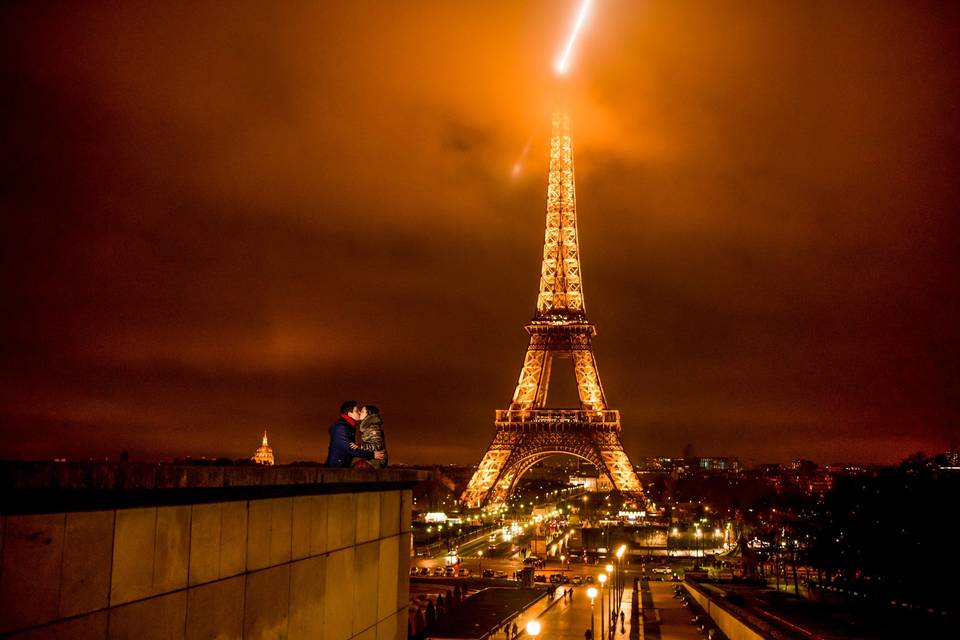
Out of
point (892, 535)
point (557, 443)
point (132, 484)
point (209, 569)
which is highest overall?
point (557, 443)

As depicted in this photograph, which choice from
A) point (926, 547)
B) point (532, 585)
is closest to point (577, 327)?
point (532, 585)

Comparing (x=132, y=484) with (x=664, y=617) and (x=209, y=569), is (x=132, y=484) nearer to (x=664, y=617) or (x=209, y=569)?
(x=209, y=569)

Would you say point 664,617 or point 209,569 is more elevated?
point 209,569

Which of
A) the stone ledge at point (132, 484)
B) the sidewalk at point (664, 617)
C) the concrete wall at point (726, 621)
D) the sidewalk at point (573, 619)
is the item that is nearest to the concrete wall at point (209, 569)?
the stone ledge at point (132, 484)

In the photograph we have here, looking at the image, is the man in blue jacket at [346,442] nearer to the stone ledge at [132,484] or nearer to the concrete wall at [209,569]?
the concrete wall at [209,569]

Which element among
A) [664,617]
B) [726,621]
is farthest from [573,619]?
[726,621]

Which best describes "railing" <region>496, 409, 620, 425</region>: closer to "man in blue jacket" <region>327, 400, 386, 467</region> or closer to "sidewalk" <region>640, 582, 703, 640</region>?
"sidewalk" <region>640, 582, 703, 640</region>
